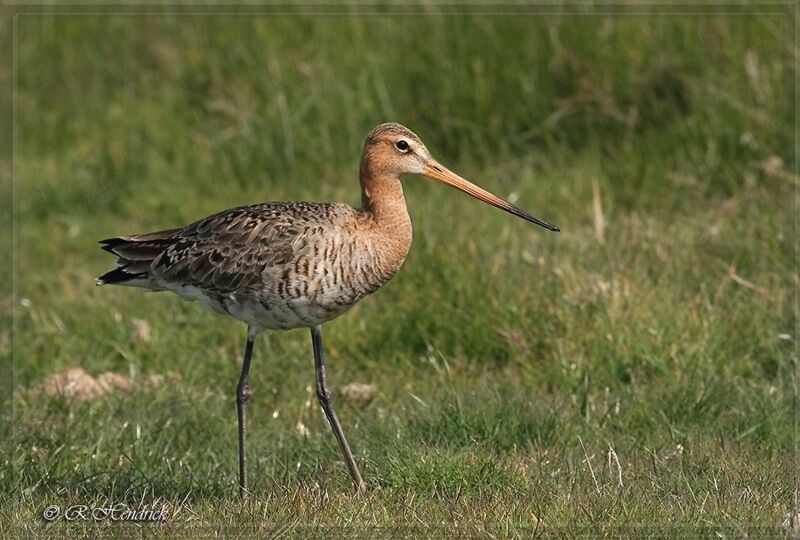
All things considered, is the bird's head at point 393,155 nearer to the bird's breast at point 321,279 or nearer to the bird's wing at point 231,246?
the bird's wing at point 231,246

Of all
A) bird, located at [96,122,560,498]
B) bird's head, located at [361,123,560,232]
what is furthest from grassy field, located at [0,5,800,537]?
bird's head, located at [361,123,560,232]

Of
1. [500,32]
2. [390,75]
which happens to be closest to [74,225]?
[390,75]

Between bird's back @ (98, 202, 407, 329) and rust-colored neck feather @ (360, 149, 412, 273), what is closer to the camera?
bird's back @ (98, 202, 407, 329)

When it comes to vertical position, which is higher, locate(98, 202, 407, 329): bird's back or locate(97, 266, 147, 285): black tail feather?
locate(98, 202, 407, 329): bird's back

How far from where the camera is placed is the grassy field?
5691 millimetres

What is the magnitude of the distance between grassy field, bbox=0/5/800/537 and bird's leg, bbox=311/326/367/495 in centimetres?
8

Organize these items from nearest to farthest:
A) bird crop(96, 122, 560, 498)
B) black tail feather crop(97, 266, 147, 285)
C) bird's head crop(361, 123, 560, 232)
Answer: bird crop(96, 122, 560, 498)
bird's head crop(361, 123, 560, 232)
black tail feather crop(97, 266, 147, 285)

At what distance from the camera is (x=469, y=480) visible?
568 centimetres

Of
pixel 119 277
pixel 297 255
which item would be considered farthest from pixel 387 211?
pixel 119 277

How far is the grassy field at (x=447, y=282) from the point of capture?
5.69 meters

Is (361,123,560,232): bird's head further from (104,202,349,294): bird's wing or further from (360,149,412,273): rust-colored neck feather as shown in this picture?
(104,202,349,294): bird's wing

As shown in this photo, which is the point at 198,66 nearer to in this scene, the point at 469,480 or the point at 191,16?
the point at 191,16

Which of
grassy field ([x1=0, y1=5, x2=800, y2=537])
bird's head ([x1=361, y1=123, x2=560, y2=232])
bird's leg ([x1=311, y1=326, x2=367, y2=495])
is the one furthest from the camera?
bird's head ([x1=361, y1=123, x2=560, y2=232])

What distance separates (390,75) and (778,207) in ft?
10.7
